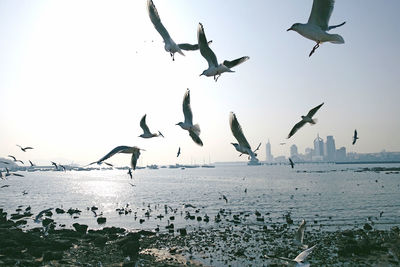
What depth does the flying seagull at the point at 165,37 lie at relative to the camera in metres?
6.46

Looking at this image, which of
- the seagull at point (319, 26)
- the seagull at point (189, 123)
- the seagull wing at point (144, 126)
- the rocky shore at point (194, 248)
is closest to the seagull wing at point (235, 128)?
the seagull at point (189, 123)

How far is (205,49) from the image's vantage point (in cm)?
609

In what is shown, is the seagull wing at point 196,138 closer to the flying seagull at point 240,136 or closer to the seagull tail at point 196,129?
the seagull tail at point 196,129

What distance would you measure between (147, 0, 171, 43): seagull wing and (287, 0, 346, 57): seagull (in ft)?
8.40

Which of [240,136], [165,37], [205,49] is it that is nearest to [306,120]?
[240,136]

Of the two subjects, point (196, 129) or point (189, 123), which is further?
→ point (189, 123)

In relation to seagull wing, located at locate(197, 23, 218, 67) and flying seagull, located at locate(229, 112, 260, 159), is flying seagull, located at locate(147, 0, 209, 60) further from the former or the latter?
flying seagull, located at locate(229, 112, 260, 159)

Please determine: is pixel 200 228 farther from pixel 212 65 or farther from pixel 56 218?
pixel 212 65

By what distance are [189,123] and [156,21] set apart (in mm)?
2343

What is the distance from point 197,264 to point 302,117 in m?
13.9

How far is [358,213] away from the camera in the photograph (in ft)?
121

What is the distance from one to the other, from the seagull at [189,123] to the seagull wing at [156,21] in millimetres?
1543

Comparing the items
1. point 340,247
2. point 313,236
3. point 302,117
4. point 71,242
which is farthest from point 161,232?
point 302,117

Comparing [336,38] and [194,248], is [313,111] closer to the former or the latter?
[336,38]
